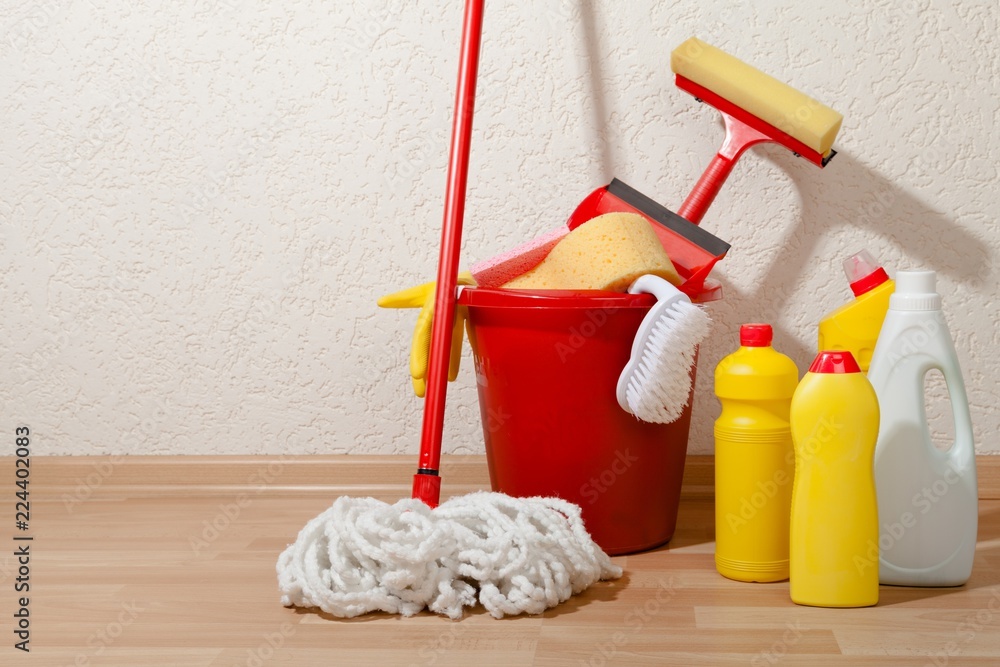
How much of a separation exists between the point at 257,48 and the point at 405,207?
0.28 m

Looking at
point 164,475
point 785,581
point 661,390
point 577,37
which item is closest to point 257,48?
point 577,37

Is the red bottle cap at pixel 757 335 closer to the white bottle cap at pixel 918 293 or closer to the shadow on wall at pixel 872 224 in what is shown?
the white bottle cap at pixel 918 293

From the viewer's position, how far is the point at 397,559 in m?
0.75

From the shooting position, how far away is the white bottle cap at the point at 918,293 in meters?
0.81

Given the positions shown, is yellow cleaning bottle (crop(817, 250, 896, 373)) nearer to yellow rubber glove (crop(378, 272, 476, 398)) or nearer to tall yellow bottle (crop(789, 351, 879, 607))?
tall yellow bottle (crop(789, 351, 879, 607))

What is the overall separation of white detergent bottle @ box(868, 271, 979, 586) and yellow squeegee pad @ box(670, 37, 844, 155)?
23 cm

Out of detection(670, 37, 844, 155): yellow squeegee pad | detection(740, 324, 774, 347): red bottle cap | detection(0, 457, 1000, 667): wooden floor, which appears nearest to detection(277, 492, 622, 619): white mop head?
detection(0, 457, 1000, 667): wooden floor

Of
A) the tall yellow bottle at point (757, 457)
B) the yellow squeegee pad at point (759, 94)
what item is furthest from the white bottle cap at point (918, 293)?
the yellow squeegee pad at point (759, 94)

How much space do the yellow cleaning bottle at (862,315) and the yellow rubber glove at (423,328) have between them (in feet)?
1.26

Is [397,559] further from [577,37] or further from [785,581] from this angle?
[577,37]

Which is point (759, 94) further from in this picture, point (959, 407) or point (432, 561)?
point (432, 561)

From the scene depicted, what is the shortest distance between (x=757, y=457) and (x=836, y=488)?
91mm

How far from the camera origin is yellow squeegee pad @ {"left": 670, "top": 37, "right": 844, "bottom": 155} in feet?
3.23

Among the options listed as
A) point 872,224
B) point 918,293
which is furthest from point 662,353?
point 872,224
